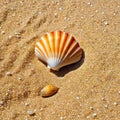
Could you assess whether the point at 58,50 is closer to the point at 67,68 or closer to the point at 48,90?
the point at 67,68

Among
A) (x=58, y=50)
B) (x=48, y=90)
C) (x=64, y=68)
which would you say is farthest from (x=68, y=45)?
(x=48, y=90)

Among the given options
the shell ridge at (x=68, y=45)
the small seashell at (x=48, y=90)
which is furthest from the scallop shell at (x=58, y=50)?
the small seashell at (x=48, y=90)

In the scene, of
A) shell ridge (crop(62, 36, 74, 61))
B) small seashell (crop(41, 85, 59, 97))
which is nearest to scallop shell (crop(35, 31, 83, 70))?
shell ridge (crop(62, 36, 74, 61))

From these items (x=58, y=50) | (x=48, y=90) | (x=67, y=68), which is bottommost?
(x=48, y=90)

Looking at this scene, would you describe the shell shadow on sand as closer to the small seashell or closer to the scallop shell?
the scallop shell

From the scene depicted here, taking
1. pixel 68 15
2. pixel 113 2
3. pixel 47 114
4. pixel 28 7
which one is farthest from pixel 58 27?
pixel 47 114

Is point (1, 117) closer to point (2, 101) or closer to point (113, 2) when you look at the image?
point (2, 101)

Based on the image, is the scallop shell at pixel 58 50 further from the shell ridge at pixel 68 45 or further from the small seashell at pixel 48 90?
the small seashell at pixel 48 90
